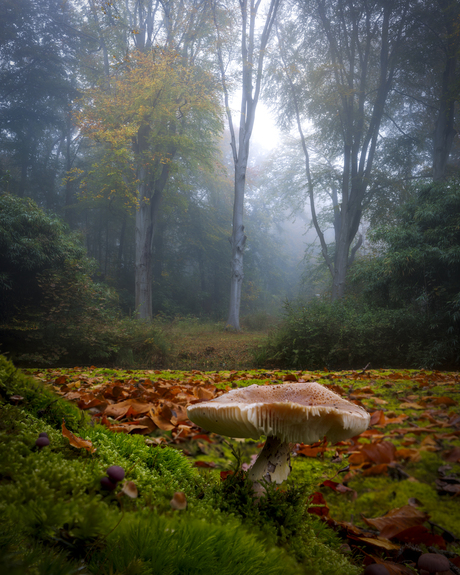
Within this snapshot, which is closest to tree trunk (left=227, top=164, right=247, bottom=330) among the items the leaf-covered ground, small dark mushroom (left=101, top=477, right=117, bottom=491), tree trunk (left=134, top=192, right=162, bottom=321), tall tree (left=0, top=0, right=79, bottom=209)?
tree trunk (left=134, top=192, right=162, bottom=321)

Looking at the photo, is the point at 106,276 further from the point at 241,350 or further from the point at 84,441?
the point at 84,441

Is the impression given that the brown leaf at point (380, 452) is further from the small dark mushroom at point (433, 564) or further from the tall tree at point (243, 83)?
the tall tree at point (243, 83)

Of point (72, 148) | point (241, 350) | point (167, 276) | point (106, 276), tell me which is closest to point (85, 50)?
point (72, 148)

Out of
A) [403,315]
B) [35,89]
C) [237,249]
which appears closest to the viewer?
[403,315]

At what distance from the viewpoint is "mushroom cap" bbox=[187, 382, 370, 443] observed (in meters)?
1.21

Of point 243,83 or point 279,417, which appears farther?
point 243,83

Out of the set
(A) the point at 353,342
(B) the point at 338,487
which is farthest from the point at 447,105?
(B) the point at 338,487

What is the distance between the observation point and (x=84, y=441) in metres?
1.20

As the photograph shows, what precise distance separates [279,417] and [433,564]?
0.74 metres

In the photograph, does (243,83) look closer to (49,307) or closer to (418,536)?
(49,307)

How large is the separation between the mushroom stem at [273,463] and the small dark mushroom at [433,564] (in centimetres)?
56

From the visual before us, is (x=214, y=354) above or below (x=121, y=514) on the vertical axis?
below

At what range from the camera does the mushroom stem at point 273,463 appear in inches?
56.0

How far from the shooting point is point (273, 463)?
1.45m
